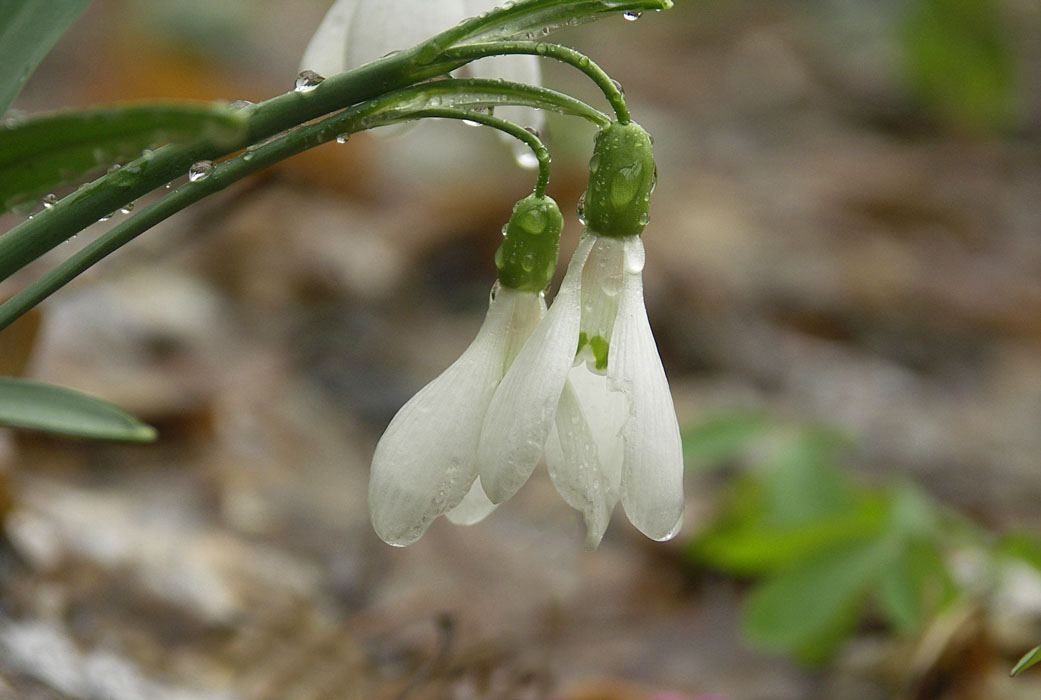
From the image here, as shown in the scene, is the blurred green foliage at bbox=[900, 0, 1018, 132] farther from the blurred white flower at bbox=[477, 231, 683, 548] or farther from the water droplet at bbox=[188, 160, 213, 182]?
the water droplet at bbox=[188, 160, 213, 182]

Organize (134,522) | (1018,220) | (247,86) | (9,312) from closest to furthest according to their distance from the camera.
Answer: (9,312), (134,522), (247,86), (1018,220)

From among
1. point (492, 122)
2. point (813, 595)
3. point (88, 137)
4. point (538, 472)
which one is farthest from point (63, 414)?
point (538, 472)

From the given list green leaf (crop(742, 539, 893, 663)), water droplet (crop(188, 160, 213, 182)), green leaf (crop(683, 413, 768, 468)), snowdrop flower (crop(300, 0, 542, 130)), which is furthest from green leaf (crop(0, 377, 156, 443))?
green leaf (crop(683, 413, 768, 468))

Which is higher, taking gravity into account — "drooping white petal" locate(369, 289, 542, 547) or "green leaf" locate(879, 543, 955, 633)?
"drooping white petal" locate(369, 289, 542, 547)

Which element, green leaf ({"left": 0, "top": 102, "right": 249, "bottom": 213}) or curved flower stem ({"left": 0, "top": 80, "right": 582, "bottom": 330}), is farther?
curved flower stem ({"left": 0, "top": 80, "right": 582, "bottom": 330})

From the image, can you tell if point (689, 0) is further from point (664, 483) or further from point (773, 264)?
point (664, 483)

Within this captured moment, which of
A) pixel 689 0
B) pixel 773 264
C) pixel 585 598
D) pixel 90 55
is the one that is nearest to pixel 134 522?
pixel 585 598

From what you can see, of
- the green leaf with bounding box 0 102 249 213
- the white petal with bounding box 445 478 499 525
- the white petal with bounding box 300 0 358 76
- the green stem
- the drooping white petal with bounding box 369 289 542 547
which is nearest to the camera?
the green leaf with bounding box 0 102 249 213
